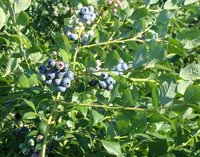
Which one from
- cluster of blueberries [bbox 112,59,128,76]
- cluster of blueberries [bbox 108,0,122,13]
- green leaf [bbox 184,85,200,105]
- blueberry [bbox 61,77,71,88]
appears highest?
cluster of blueberries [bbox 108,0,122,13]

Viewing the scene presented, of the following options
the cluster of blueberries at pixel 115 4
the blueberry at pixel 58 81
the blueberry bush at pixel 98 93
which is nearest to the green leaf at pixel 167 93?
the blueberry bush at pixel 98 93

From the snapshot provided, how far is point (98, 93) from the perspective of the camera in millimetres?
1270

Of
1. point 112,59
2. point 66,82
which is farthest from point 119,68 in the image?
point 66,82

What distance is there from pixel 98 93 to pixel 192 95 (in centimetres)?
27

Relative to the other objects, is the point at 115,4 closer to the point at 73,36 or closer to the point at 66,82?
the point at 73,36

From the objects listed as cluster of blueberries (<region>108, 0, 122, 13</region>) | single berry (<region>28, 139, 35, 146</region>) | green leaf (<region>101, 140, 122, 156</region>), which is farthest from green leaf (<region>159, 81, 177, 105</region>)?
cluster of blueberries (<region>108, 0, 122, 13</region>)

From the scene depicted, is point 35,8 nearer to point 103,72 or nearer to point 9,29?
point 9,29

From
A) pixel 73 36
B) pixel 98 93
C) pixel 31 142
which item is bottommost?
pixel 31 142

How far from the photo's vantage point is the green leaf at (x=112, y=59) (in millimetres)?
1206

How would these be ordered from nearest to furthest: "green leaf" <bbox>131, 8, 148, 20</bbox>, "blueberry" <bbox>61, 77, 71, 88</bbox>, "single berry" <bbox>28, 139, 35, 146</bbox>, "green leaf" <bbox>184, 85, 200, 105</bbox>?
"green leaf" <bbox>184, 85, 200, 105</bbox> < "blueberry" <bbox>61, 77, 71, 88</bbox> < "single berry" <bbox>28, 139, 35, 146</bbox> < "green leaf" <bbox>131, 8, 148, 20</bbox>

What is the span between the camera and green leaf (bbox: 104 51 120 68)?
3.96 ft

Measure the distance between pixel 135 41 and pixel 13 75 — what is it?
1.13 feet

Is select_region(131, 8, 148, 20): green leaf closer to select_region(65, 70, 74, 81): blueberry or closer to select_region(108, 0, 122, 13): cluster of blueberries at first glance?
select_region(108, 0, 122, 13): cluster of blueberries

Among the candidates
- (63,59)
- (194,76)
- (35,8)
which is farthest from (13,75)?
(35,8)
